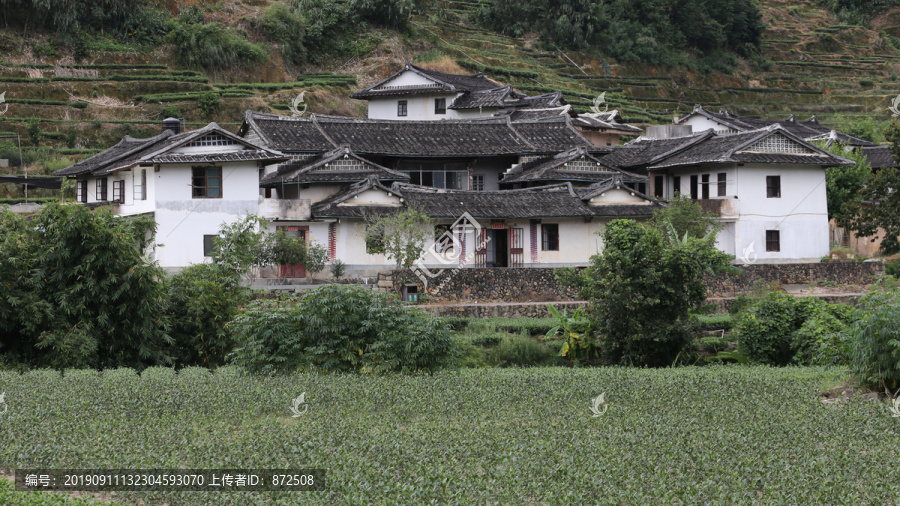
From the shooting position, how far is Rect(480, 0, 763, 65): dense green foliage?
268 feet

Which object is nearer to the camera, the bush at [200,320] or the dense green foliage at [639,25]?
the bush at [200,320]

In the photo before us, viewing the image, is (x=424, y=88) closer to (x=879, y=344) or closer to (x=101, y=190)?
(x=101, y=190)

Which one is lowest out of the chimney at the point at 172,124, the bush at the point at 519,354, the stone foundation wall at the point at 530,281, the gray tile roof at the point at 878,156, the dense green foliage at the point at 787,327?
the bush at the point at 519,354

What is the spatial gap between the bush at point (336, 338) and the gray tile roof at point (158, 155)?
17964 mm

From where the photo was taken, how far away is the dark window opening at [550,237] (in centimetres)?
4088

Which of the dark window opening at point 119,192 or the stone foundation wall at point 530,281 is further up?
the dark window opening at point 119,192

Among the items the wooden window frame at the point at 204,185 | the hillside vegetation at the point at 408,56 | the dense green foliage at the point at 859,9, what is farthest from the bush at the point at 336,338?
the dense green foliage at the point at 859,9

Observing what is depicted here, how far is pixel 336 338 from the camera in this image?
19.7 meters

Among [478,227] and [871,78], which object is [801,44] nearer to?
[871,78]

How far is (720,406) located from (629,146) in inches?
1440

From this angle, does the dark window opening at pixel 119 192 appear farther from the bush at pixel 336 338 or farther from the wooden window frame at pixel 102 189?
the bush at pixel 336 338

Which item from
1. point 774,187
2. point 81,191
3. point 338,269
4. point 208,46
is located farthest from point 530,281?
point 208,46

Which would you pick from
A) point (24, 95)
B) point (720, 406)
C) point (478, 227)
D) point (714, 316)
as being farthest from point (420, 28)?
point (720, 406)

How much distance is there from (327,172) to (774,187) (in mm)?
19816
